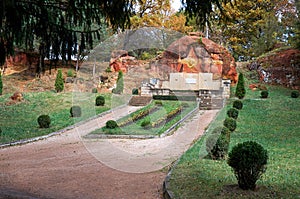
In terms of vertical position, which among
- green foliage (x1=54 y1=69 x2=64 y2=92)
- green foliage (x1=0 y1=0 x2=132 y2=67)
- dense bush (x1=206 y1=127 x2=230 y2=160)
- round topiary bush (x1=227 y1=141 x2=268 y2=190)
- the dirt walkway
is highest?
green foliage (x1=0 y1=0 x2=132 y2=67)

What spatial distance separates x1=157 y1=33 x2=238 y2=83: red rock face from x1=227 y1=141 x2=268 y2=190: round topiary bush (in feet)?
62.3

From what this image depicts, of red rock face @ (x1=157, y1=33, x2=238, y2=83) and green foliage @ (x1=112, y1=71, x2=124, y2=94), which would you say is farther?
red rock face @ (x1=157, y1=33, x2=238, y2=83)

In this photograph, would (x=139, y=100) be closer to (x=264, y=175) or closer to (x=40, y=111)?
(x=40, y=111)

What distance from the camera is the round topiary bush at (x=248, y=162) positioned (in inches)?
199

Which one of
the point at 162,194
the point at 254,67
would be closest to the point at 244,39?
the point at 254,67

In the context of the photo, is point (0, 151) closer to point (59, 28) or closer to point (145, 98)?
point (59, 28)

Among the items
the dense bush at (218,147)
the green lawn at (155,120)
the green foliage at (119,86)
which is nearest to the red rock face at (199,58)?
the green foliage at (119,86)

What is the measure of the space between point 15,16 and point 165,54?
22.3 meters

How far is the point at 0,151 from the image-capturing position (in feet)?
32.5

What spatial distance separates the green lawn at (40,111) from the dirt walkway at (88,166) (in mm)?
1419

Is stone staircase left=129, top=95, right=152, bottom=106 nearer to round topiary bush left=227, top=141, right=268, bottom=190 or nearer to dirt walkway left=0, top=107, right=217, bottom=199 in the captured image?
dirt walkway left=0, top=107, right=217, bottom=199

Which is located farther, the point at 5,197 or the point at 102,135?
the point at 102,135

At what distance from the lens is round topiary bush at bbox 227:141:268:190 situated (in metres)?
5.05

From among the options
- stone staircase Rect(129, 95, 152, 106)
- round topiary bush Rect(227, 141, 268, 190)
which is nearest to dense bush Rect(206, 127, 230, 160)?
round topiary bush Rect(227, 141, 268, 190)
